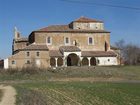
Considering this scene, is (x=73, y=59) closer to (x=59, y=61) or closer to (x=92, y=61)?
(x=59, y=61)

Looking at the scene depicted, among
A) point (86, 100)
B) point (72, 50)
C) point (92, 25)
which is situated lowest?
point (86, 100)

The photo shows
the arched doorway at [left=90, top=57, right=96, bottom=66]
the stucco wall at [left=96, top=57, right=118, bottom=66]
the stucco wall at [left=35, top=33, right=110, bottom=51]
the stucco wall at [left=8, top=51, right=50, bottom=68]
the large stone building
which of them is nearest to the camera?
the stucco wall at [left=8, top=51, right=50, bottom=68]

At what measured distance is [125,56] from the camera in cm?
13812

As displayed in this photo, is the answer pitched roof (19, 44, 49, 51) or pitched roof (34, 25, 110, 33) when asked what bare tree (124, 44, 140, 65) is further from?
pitched roof (19, 44, 49, 51)

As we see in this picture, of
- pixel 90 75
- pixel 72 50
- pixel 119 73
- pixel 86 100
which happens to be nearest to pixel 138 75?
pixel 119 73

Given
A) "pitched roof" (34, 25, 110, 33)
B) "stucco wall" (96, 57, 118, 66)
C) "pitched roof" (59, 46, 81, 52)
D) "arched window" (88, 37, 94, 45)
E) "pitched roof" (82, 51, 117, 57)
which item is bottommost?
"stucco wall" (96, 57, 118, 66)

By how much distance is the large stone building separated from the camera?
95.9m

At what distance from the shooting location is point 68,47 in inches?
4055

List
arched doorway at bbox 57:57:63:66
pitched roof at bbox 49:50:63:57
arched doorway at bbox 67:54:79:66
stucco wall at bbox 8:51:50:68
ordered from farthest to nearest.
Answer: arched doorway at bbox 67:54:79:66 < arched doorway at bbox 57:57:63:66 < pitched roof at bbox 49:50:63:57 < stucco wall at bbox 8:51:50:68

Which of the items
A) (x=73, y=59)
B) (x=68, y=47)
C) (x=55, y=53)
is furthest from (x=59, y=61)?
(x=68, y=47)

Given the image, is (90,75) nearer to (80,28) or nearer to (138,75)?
(138,75)

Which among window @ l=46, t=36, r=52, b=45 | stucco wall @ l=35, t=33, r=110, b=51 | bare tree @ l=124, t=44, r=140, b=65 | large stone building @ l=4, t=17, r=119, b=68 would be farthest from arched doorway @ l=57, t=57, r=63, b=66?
bare tree @ l=124, t=44, r=140, b=65

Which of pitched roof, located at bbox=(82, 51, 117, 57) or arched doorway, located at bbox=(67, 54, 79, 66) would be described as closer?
pitched roof, located at bbox=(82, 51, 117, 57)

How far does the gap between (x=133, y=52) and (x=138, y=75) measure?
5708 cm
